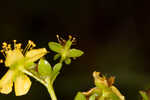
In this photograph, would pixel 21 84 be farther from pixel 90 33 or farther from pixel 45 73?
pixel 90 33

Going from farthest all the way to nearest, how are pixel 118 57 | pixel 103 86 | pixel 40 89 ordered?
1. pixel 118 57
2. pixel 40 89
3. pixel 103 86

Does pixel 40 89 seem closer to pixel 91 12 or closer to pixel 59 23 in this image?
pixel 59 23

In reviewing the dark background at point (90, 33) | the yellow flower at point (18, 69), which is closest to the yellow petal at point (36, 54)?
the yellow flower at point (18, 69)

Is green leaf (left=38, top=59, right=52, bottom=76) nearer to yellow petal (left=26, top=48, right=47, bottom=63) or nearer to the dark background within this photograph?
yellow petal (left=26, top=48, right=47, bottom=63)

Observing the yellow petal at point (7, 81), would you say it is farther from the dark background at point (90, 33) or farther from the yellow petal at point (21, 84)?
the dark background at point (90, 33)

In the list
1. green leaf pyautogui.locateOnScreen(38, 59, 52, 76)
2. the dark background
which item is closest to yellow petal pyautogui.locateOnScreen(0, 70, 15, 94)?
green leaf pyautogui.locateOnScreen(38, 59, 52, 76)

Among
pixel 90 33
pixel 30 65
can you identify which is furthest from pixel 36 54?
pixel 90 33

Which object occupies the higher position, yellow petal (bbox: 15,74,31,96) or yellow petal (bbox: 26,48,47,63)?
yellow petal (bbox: 26,48,47,63)

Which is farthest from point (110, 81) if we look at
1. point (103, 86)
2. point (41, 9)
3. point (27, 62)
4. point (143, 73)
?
point (41, 9)
